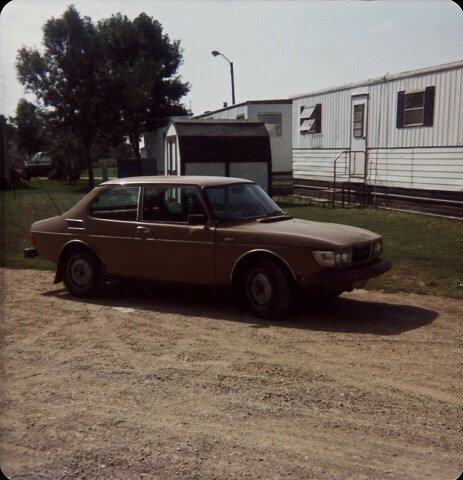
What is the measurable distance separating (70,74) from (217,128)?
16242mm

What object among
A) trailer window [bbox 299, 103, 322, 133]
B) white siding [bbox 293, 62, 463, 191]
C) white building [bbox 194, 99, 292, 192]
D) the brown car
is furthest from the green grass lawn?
white building [bbox 194, 99, 292, 192]

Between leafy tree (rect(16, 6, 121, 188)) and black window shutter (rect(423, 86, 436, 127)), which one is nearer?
black window shutter (rect(423, 86, 436, 127))

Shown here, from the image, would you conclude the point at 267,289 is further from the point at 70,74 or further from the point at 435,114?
the point at 70,74

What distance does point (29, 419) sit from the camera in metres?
4.08

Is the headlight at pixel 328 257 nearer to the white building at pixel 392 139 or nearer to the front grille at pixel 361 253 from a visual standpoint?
the front grille at pixel 361 253

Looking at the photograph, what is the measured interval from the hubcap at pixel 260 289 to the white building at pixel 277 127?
2004cm

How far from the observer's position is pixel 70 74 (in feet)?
109

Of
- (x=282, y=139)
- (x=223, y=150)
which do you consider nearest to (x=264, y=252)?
(x=223, y=150)

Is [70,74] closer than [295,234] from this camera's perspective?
No

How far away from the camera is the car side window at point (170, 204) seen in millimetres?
7102

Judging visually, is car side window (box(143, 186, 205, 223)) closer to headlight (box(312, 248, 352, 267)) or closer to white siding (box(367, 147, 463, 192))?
headlight (box(312, 248, 352, 267))

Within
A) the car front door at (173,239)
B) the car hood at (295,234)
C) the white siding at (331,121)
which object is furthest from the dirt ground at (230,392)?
the white siding at (331,121)

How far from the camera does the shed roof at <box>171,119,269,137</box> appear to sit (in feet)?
66.1

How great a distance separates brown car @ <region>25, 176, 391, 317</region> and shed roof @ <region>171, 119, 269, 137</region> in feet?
41.0
